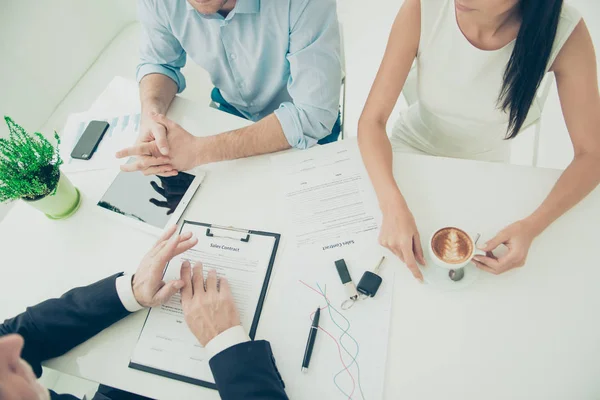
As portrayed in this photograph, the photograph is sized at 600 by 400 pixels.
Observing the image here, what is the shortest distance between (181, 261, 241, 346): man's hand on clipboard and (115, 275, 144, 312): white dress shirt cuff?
0.35ft

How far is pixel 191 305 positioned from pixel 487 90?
99 centimetres

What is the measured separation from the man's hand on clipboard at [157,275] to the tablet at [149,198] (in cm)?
10

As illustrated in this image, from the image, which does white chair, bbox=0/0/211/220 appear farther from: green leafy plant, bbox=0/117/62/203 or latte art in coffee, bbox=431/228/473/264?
latte art in coffee, bbox=431/228/473/264

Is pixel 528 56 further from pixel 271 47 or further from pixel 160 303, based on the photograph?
pixel 160 303

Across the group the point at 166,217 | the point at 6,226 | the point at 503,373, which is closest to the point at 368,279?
the point at 503,373

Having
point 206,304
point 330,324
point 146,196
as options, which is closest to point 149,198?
point 146,196

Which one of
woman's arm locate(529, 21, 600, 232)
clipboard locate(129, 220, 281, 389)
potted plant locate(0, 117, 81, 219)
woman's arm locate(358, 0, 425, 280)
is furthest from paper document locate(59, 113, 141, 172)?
woman's arm locate(529, 21, 600, 232)

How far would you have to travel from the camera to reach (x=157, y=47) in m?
1.27

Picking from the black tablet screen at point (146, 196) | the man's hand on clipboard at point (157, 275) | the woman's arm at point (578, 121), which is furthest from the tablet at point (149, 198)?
the woman's arm at point (578, 121)

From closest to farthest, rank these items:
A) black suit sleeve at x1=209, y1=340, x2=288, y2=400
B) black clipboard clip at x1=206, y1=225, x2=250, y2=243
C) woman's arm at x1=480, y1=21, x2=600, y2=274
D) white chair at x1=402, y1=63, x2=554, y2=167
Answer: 1. black suit sleeve at x1=209, y1=340, x2=288, y2=400
2. woman's arm at x1=480, y1=21, x2=600, y2=274
3. black clipboard clip at x1=206, y1=225, x2=250, y2=243
4. white chair at x1=402, y1=63, x2=554, y2=167

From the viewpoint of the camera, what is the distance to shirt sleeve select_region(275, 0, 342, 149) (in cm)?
107

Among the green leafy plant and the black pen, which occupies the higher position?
the green leafy plant

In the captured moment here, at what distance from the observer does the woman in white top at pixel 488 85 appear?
862 millimetres

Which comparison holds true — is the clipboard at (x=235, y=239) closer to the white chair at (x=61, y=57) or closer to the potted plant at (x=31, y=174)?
the potted plant at (x=31, y=174)
